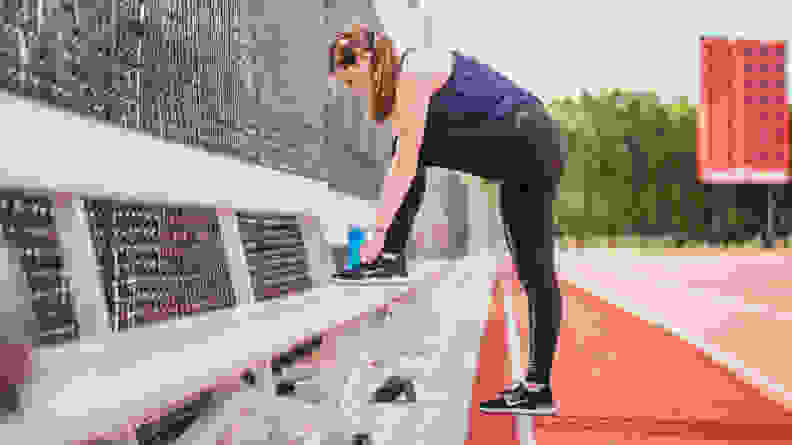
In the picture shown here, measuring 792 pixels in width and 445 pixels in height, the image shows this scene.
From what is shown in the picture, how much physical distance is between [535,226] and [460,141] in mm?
261

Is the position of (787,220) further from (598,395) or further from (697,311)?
(598,395)

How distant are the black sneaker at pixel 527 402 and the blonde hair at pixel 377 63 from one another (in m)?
0.69

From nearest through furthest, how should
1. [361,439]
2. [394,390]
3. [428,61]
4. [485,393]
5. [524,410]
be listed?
[428,61] → [524,410] → [361,439] → [394,390] → [485,393]

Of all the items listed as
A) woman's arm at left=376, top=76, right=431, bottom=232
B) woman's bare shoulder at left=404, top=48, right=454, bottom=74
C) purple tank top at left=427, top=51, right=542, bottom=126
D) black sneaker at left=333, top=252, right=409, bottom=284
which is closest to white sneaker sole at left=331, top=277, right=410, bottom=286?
black sneaker at left=333, top=252, right=409, bottom=284

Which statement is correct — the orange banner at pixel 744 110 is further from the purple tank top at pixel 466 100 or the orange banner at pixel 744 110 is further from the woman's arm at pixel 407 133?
the woman's arm at pixel 407 133

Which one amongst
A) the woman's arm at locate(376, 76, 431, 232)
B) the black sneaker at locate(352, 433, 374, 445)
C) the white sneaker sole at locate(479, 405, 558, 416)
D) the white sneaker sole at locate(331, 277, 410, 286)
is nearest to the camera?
the woman's arm at locate(376, 76, 431, 232)

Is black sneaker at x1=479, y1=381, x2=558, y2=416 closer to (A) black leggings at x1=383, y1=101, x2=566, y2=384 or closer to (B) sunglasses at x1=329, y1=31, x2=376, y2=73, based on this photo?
(A) black leggings at x1=383, y1=101, x2=566, y2=384

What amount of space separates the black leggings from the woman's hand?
0.01 m

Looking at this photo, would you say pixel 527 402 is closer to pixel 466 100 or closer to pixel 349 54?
pixel 466 100

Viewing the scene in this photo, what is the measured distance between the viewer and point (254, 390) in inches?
51.7

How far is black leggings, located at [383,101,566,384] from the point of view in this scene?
1562mm

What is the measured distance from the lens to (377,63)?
1.51 metres

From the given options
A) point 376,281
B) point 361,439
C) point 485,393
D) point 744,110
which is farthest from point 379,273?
point 744,110

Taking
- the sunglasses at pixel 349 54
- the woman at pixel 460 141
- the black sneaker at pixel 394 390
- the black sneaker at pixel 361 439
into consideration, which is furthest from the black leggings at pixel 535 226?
the black sneaker at pixel 394 390
